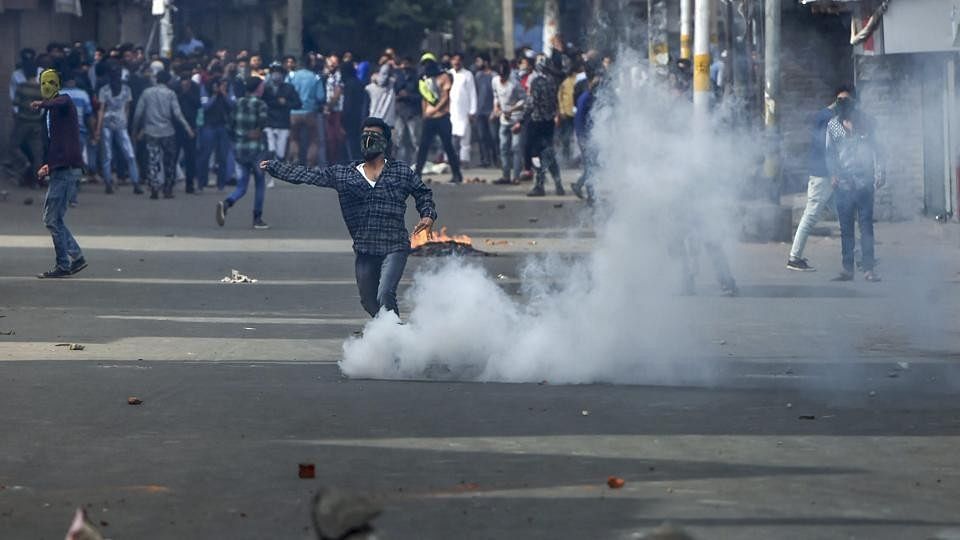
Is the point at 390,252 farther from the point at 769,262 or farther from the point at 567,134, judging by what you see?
the point at 567,134

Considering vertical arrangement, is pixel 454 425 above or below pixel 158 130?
below

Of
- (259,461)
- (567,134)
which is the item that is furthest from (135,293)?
(567,134)

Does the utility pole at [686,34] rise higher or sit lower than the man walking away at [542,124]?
higher

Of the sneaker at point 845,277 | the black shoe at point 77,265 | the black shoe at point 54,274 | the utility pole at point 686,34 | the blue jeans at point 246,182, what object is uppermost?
the utility pole at point 686,34

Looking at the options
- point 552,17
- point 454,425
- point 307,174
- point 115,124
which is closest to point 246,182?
point 115,124

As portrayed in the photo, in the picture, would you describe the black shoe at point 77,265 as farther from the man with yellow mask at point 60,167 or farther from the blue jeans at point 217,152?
the blue jeans at point 217,152

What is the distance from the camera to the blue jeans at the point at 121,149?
94.5 ft

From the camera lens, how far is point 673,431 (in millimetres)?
9758

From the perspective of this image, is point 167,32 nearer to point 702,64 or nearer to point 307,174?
point 702,64

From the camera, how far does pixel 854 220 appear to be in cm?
1784

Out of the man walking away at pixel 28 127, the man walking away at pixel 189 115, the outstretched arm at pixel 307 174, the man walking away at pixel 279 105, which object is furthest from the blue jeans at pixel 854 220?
the man walking away at pixel 28 127

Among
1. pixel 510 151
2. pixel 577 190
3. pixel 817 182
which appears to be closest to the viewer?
pixel 817 182

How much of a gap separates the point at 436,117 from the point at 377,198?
749 inches

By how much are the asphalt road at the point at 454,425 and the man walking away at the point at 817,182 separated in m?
1.14
